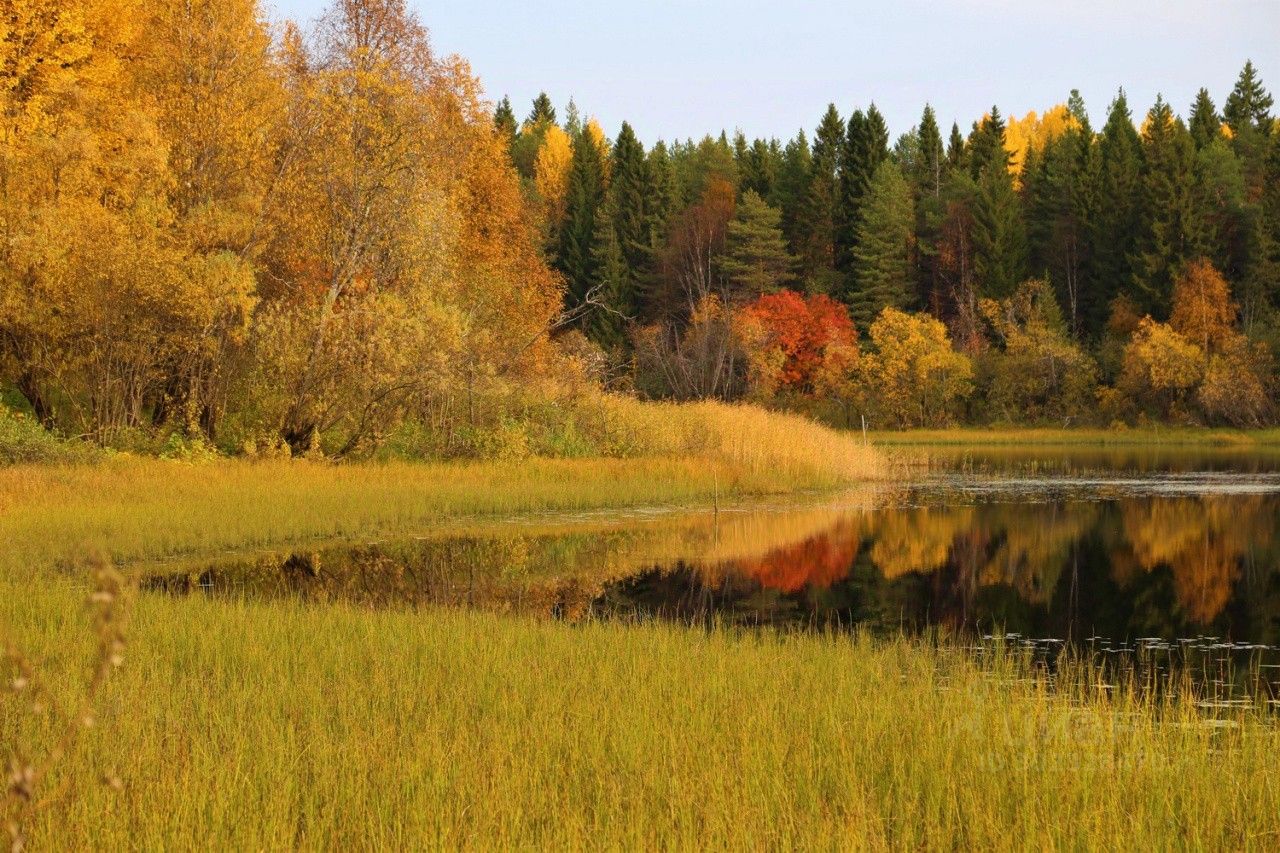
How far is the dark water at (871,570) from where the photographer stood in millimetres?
16094

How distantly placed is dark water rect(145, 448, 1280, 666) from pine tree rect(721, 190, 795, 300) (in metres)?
47.1

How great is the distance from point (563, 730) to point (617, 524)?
56.9 feet

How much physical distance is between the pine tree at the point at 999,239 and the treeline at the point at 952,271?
0.14 metres

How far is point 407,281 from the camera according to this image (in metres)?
33.2

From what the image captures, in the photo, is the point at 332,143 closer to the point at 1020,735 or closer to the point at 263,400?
the point at 263,400

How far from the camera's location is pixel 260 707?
895 cm

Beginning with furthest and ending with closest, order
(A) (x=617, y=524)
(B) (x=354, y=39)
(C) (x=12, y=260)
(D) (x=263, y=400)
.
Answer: (B) (x=354, y=39)
(D) (x=263, y=400)
(C) (x=12, y=260)
(A) (x=617, y=524)

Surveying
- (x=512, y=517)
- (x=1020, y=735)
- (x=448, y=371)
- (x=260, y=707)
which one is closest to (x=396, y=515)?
(x=512, y=517)

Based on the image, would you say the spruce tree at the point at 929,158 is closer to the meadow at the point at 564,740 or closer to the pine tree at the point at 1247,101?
the pine tree at the point at 1247,101

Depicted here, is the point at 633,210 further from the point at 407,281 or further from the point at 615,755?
the point at 615,755

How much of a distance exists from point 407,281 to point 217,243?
16.3 ft

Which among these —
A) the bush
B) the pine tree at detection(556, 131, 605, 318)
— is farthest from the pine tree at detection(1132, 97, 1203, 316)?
the bush

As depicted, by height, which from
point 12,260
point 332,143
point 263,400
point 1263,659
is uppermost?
point 332,143

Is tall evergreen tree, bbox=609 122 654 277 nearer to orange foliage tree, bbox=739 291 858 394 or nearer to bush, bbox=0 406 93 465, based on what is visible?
orange foliage tree, bbox=739 291 858 394
